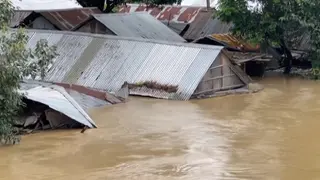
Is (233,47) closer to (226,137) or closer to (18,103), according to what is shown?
(226,137)

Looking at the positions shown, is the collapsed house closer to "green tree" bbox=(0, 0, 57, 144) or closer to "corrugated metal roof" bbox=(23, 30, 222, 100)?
"green tree" bbox=(0, 0, 57, 144)

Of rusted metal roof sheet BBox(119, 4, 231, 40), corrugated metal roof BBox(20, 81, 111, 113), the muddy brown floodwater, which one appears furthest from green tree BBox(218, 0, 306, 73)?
corrugated metal roof BBox(20, 81, 111, 113)

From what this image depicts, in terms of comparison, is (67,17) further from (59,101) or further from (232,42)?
(59,101)

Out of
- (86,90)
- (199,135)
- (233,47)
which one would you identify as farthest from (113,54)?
(199,135)

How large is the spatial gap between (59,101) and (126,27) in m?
10.5

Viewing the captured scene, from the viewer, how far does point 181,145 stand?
13.1 meters

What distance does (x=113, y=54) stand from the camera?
20312mm

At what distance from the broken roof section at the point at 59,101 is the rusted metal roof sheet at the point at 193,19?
505 inches

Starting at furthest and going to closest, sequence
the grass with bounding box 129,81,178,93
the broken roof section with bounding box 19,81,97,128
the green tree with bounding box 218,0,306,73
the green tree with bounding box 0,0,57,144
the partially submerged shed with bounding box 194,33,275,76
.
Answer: the partially submerged shed with bounding box 194,33,275,76, the green tree with bounding box 218,0,306,73, the grass with bounding box 129,81,178,93, the broken roof section with bounding box 19,81,97,128, the green tree with bounding box 0,0,57,144

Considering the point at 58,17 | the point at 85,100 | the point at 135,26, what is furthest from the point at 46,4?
the point at 85,100

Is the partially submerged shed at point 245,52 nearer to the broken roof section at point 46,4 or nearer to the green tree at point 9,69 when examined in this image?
the broken roof section at point 46,4

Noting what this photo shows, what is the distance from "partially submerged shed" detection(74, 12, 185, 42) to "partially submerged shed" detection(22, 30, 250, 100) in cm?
250

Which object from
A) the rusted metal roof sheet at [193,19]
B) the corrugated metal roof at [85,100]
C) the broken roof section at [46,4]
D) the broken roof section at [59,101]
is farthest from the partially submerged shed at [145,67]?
the broken roof section at [46,4]

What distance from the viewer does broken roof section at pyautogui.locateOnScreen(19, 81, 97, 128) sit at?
45.4 ft
